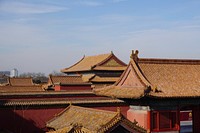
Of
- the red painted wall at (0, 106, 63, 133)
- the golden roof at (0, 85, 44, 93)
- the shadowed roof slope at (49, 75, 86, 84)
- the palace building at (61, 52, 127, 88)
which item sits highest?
the palace building at (61, 52, 127, 88)

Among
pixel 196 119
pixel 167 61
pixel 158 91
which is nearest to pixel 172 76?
pixel 167 61

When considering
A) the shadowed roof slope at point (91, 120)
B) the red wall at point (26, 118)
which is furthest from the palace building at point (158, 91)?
the red wall at point (26, 118)

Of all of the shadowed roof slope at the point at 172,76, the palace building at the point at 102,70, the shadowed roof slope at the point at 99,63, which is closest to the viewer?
the shadowed roof slope at the point at 172,76

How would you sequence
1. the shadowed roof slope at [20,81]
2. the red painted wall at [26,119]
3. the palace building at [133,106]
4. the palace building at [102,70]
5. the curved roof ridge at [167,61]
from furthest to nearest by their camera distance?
the shadowed roof slope at [20,81] < the palace building at [102,70] < the red painted wall at [26,119] < the curved roof ridge at [167,61] < the palace building at [133,106]

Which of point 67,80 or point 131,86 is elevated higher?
point 67,80

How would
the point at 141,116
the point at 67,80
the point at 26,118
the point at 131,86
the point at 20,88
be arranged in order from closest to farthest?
the point at 141,116, the point at 131,86, the point at 26,118, the point at 20,88, the point at 67,80

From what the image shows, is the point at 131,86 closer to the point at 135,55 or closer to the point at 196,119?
the point at 135,55

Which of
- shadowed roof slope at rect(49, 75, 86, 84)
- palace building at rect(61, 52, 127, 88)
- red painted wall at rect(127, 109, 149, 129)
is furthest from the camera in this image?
palace building at rect(61, 52, 127, 88)

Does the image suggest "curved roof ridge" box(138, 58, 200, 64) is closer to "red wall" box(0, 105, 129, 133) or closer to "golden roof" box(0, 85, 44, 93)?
"red wall" box(0, 105, 129, 133)

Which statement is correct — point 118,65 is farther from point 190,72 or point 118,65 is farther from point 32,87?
point 190,72

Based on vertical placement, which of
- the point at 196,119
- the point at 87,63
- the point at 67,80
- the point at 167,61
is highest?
the point at 87,63

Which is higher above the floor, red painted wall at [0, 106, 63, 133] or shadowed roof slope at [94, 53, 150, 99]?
shadowed roof slope at [94, 53, 150, 99]

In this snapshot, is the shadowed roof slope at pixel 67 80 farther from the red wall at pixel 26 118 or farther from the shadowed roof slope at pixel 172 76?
the shadowed roof slope at pixel 172 76

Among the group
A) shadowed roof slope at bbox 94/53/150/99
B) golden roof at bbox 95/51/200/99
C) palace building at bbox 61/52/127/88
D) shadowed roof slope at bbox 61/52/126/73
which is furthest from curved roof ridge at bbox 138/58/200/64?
shadowed roof slope at bbox 61/52/126/73
